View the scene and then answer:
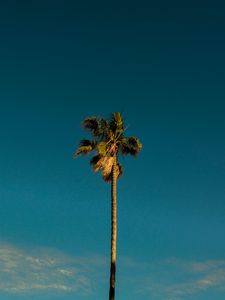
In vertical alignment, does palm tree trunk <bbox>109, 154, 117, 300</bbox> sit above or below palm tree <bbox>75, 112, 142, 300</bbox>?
below

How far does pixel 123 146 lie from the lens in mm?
46781

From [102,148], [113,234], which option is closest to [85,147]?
[102,148]

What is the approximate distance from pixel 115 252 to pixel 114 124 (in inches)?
433

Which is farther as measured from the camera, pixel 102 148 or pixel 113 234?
pixel 102 148

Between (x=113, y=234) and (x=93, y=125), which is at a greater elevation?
(x=93, y=125)

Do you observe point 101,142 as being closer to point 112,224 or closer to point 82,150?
point 82,150

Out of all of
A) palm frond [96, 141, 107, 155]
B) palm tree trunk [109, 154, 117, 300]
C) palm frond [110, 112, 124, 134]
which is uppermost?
palm frond [110, 112, 124, 134]

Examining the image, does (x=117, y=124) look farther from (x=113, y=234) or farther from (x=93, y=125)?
(x=113, y=234)

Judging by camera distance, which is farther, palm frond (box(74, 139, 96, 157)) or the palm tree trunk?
palm frond (box(74, 139, 96, 157))

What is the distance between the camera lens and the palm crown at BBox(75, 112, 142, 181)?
45406 millimetres

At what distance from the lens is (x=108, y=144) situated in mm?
46125

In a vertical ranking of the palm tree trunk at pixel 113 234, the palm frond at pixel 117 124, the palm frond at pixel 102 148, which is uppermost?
the palm frond at pixel 117 124

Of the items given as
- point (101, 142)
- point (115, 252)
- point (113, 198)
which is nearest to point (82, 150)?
point (101, 142)

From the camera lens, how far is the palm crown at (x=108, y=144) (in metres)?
45.4
